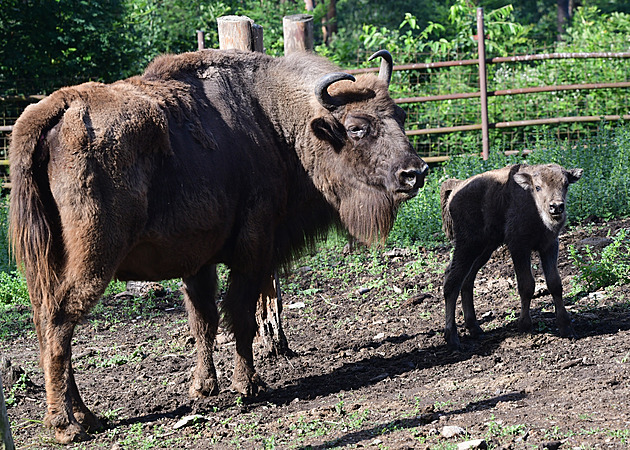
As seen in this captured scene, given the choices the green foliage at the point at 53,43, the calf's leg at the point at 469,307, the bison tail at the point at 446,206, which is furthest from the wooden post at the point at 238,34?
the green foliage at the point at 53,43

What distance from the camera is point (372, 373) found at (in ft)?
20.7

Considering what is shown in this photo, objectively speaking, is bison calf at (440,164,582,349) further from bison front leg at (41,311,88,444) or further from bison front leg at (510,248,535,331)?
bison front leg at (41,311,88,444)

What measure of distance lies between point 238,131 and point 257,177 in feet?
1.24

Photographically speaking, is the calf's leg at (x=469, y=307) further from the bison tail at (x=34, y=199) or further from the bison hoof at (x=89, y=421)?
the bison tail at (x=34, y=199)

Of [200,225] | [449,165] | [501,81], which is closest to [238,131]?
[200,225]

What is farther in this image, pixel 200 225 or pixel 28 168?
pixel 200 225

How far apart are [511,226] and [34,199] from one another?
3.93m

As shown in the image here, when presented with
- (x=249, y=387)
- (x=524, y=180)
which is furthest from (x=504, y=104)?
(x=249, y=387)

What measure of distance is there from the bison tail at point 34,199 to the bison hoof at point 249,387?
1.62 metres

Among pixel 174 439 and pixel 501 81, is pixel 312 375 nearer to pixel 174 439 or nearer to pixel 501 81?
pixel 174 439

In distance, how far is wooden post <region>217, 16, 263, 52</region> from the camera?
7.31 m

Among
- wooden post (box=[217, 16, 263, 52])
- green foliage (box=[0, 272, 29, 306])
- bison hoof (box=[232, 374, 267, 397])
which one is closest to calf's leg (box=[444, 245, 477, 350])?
bison hoof (box=[232, 374, 267, 397])

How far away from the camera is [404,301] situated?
8242 millimetres

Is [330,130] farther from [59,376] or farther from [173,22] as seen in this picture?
[173,22]
